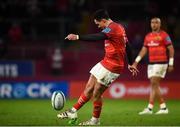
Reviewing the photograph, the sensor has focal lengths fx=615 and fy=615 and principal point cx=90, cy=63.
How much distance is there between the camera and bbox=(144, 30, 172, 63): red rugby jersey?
1605 centimetres

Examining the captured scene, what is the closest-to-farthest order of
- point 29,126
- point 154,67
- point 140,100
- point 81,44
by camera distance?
1. point 29,126
2. point 154,67
3. point 140,100
4. point 81,44

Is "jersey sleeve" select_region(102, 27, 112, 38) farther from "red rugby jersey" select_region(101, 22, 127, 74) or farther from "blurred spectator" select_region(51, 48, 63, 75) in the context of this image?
"blurred spectator" select_region(51, 48, 63, 75)

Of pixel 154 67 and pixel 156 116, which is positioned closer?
pixel 156 116

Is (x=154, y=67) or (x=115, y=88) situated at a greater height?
(x=154, y=67)

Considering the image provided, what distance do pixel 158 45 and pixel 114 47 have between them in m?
3.64

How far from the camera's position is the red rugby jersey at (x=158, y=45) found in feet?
52.6

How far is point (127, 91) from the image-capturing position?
76.1 ft

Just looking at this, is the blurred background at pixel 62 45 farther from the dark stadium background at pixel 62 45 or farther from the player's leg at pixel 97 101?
the player's leg at pixel 97 101

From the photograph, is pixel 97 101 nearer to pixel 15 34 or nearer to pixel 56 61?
pixel 56 61

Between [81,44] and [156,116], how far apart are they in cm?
1166

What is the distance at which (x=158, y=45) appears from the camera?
1611 centimetres

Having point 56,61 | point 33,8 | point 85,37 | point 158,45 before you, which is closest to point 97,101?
point 85,37

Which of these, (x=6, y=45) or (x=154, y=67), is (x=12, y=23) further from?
(x=154, y=67)

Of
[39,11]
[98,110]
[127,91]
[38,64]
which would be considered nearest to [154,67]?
[98,110]
